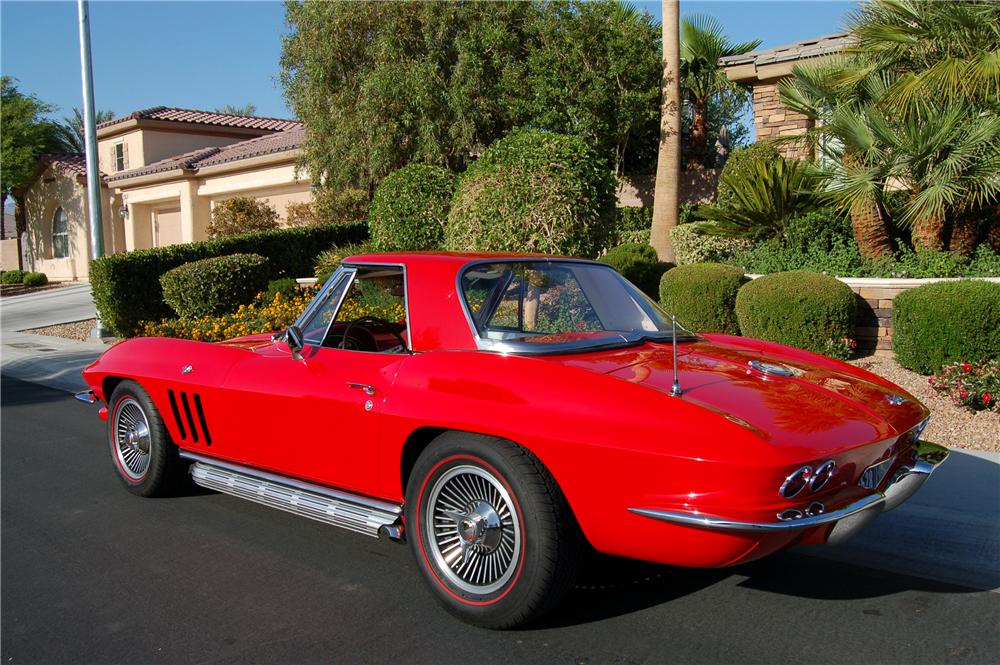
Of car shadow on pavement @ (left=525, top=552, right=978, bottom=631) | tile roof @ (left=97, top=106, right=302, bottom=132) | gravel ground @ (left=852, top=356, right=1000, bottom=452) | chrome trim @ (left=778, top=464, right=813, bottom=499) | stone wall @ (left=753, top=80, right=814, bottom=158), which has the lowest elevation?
car shadow on pavement @ (left=525, top=552, right=978, bottom=631)

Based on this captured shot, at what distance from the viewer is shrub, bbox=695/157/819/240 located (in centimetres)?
1176

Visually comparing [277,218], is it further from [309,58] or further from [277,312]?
[277,312]

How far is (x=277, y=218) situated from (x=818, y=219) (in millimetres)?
16417

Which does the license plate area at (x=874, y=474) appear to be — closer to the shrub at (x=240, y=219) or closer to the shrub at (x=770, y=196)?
the shrub at (x=770, y=196)

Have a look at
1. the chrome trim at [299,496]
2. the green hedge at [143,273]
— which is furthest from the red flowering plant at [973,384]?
the green hedge at [143,273]

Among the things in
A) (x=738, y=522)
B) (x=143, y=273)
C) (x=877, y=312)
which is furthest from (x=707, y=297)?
(x=143, y=273)

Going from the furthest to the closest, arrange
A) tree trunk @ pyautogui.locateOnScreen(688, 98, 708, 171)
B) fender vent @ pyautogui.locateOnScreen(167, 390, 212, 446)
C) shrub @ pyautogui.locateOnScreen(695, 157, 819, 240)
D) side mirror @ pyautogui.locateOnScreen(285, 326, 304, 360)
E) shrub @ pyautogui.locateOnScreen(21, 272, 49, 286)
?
shrub @ pyautogui.locateOnScreen(21, 272, 49, 286)
tree trunk @ pyautogui.locateOnScreen(688, 98, 708, 171)
shrub @ pyautogui.locateOnScreen(695, 157, 819, 240)
fender vent @ pyautogui.locateOnScreen(167, 390, 212, 446)
side mirror @ pyautogui.locateOnScreen(285, 326, 304, 360)

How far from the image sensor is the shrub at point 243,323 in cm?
1254

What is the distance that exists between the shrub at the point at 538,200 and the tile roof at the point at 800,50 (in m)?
5.67

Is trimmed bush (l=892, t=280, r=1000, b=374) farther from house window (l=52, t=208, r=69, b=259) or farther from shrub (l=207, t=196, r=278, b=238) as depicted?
house window (l=52, t=208, r=69, b=259)

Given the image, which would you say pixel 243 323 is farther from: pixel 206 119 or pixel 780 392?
pixel 206 119

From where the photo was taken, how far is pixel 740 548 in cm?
310

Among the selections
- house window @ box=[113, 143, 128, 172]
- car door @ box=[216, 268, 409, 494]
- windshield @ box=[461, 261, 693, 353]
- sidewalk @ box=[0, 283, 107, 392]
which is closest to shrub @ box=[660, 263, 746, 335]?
windshield @ box=[461, 261, 693, 353]

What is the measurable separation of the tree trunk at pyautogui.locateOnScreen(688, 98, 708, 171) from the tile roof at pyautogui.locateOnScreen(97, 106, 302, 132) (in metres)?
16.6
